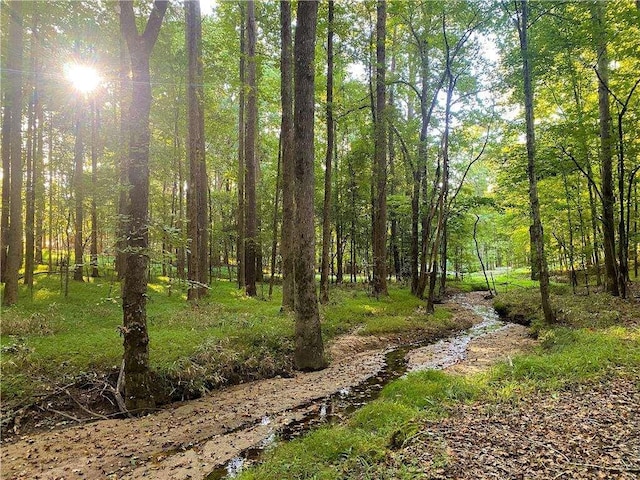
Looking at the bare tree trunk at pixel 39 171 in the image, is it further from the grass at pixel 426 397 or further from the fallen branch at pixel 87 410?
the grass at pixel 426 397

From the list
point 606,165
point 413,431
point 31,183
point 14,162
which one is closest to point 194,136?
point 14,162

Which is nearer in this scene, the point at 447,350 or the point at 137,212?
the point at 137,212

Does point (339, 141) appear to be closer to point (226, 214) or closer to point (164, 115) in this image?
point (226, 214)

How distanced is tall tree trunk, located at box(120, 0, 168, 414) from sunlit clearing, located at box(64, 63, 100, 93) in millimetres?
12265

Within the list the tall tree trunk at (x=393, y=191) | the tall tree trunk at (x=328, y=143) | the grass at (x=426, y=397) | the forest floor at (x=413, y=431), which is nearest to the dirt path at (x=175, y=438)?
the forest floor at (x=413, y=431)

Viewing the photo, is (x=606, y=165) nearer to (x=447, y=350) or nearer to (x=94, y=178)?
(x=447, y=350)

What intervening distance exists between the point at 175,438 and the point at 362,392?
3.43m

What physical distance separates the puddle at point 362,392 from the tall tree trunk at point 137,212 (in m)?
2.30

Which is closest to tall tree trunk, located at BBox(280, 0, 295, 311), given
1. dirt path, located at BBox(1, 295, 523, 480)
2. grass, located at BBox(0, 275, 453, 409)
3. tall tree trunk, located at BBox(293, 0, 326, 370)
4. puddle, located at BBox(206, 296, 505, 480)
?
grass, located at BBox(0, 275, 453, 409)

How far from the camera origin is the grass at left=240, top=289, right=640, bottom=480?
161 inches

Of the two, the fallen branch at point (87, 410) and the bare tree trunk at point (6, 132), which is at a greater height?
the bare tree trunk at point (6, 132)

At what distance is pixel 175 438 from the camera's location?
5.51 m

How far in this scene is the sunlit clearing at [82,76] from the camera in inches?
617

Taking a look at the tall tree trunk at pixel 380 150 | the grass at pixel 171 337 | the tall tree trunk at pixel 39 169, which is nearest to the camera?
the grass at pixel 171 337
